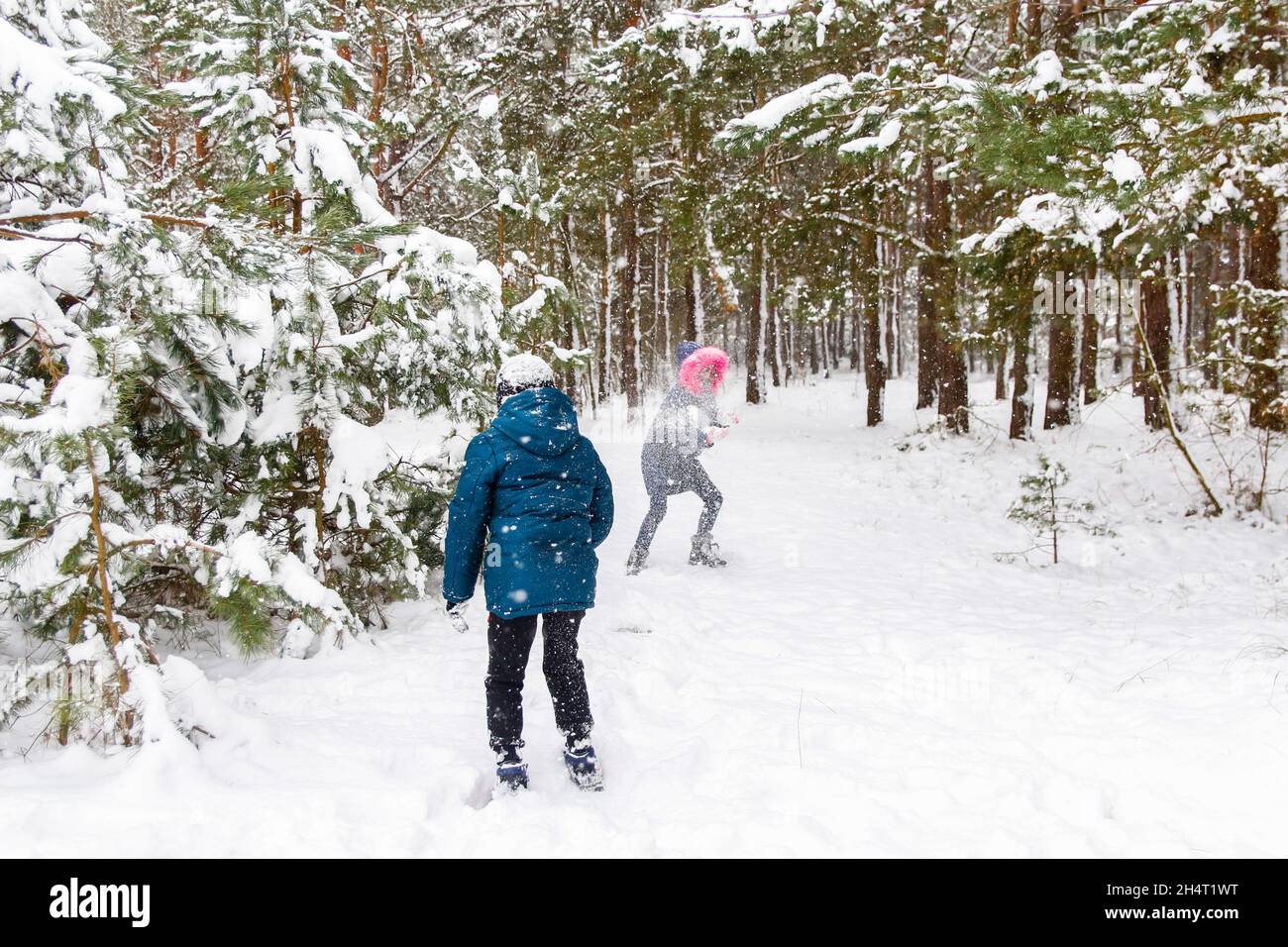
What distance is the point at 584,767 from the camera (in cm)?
333

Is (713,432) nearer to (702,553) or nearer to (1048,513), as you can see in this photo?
(702,553)

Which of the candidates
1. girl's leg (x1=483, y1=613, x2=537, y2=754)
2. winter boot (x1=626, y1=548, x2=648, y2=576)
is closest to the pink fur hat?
winter boot (x1=626, y1=548, x2=648, y2=576)

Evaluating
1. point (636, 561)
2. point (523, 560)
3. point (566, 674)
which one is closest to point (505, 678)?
point (566, 674)

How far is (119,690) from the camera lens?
3086 millimetres

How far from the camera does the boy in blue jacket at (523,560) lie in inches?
126

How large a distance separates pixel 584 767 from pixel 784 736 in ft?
3.81

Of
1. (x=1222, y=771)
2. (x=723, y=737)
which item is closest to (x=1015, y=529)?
(x=1222, y=771)

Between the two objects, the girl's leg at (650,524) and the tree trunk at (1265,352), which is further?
the tree trunk at (1265,352)

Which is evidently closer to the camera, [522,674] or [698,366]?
[522,674]

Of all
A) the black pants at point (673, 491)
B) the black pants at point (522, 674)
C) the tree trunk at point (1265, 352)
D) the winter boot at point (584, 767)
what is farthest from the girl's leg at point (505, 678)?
the tree trunk at point (1265, 352)

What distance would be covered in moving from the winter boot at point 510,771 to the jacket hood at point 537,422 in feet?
4.59

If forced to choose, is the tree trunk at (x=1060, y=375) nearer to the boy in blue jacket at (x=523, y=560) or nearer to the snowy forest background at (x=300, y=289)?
the snowy forest background at (x=300, y=289)

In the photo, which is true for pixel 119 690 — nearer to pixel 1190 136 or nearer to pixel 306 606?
pixel 306 606

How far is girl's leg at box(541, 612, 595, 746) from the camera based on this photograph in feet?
10.9
